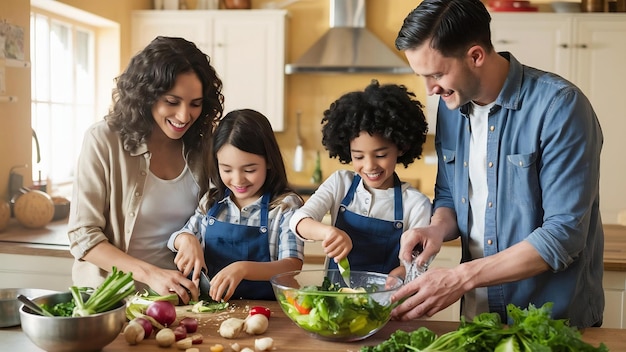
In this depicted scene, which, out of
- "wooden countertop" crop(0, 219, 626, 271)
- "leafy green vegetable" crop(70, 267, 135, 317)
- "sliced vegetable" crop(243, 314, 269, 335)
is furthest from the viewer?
"wooden countertop" crop(0, 219, 626, 271)

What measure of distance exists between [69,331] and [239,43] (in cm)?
412

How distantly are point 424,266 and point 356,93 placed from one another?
565mm

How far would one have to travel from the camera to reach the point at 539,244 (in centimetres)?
173

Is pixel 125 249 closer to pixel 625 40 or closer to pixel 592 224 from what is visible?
pixel 592 224

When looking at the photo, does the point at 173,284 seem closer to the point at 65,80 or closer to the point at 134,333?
the point at 134,333

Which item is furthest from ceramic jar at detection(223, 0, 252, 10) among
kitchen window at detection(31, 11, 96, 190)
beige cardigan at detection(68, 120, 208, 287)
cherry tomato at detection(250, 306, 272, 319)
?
cherry tomato at detection(250, 306, 272, 319)

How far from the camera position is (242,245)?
6.99ft

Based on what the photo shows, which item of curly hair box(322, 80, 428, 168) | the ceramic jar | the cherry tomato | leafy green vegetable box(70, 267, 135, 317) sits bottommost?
the cherry tomato

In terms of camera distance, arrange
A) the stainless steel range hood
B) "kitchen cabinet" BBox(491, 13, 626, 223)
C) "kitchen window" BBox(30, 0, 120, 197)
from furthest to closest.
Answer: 1. the stainless steel range hood
2. "kitchen cabinet" BBox(491, 13, 626, 223)
3. "kitchen window" BBox(30, 0, 120, 197)

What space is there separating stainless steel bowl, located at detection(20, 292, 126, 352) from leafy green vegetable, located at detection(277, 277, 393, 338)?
15.9 inches

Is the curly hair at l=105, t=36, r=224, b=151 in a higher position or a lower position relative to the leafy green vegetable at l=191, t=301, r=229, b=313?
higher

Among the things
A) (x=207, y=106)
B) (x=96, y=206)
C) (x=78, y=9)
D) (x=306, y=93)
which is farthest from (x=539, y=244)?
(x=306, y=93)

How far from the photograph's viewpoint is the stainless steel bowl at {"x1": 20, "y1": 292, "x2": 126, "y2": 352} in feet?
4.87

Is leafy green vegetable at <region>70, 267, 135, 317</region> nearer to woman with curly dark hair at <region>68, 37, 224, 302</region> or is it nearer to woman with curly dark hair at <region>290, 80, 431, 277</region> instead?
woman with curly dark hair at <region>68, 37, 224, 302</region>
